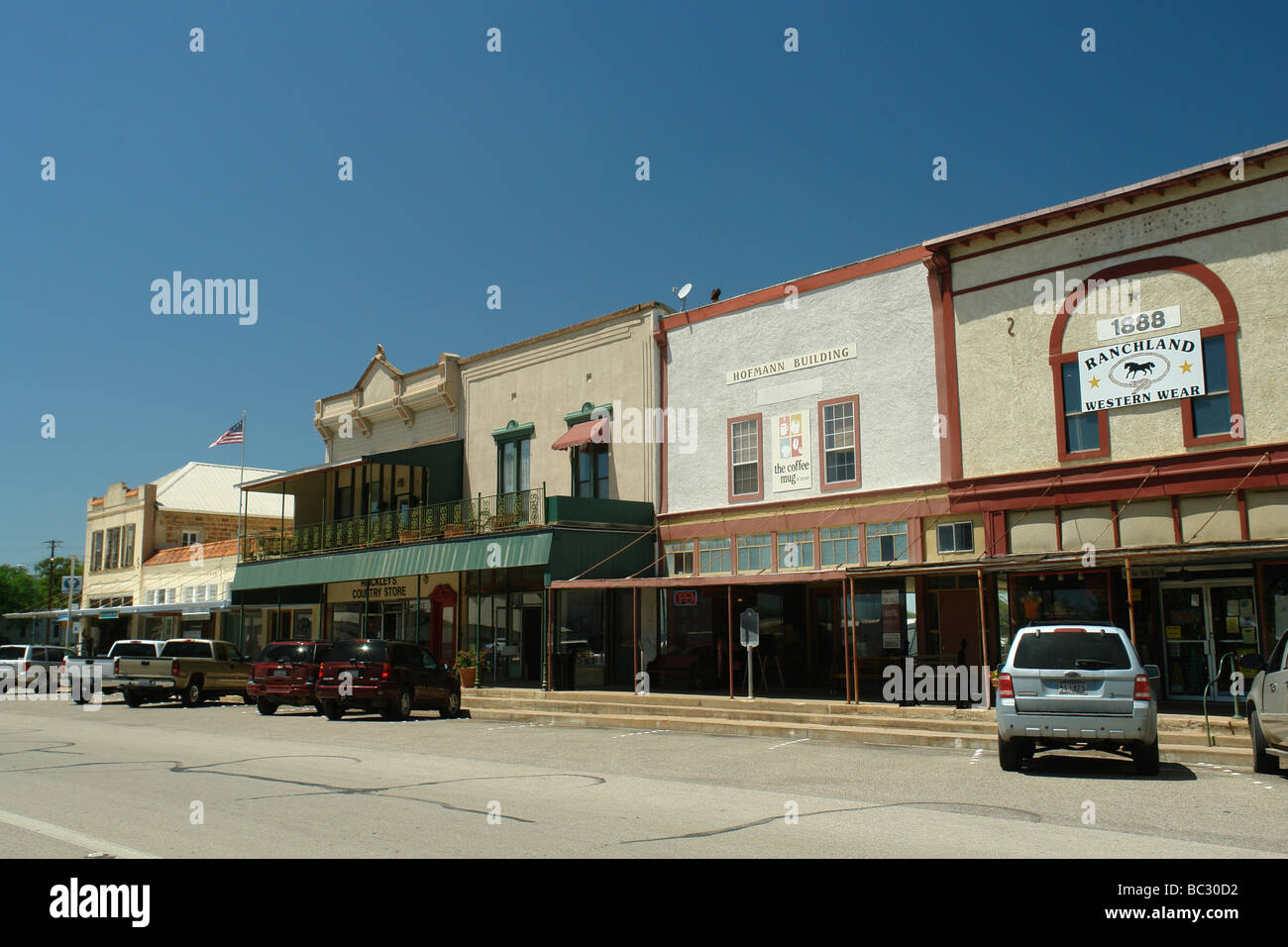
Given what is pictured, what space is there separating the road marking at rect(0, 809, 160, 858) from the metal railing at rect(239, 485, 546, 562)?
17.2 m

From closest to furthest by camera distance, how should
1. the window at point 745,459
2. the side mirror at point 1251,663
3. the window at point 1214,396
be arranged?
the side mirror at point 1251,663 → the window at point 1214,396 → the window at point 745,459

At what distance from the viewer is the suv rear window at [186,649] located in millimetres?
28047

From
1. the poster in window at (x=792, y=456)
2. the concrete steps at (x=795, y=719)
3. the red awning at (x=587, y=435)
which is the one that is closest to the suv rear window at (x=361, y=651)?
the concrete steps at (x=795, y=719)

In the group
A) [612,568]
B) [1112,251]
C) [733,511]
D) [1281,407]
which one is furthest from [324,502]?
[1281,407]

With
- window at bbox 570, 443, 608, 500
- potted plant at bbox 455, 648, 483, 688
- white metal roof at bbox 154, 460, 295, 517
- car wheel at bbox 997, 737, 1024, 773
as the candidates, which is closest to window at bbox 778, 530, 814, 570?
window at bbox 570, 443, 608, 500

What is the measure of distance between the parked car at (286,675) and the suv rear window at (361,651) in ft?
4.91

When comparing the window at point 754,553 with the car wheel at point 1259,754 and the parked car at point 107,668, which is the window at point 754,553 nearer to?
the car wheel at point 1259,754

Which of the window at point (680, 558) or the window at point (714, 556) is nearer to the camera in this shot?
the window at point (714, 556)

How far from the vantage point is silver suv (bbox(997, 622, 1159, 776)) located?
474 inches

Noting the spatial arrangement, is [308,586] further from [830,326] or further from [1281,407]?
[1281,407]

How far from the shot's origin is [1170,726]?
593 inches

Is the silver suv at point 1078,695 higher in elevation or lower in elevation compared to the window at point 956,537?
lower

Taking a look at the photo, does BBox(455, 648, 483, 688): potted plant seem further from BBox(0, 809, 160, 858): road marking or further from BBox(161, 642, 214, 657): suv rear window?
BBox(0, 809, 160, 858): road marking
